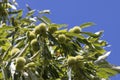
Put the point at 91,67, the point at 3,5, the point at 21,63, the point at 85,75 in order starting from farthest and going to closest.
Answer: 1. the point at 3,5
2. the point at 91,67
3. the point at 85,75
4. the point at 21,63

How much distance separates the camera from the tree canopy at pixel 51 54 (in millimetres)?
2521

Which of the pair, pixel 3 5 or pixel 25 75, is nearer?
pixel 25 75

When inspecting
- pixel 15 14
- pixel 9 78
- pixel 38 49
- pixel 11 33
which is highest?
pixel 15 14

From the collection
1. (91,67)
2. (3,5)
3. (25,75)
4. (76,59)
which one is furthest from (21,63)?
(3,5)

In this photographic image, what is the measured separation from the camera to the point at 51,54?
2.85m

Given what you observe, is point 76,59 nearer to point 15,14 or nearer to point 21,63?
point 21,63

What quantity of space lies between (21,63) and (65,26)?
1.95 ft

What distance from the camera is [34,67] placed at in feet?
8.49

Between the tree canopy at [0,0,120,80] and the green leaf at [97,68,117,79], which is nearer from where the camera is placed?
the tree canopy at [0,0,120,80]

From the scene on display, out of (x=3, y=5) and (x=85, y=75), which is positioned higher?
(x=3, y=5)

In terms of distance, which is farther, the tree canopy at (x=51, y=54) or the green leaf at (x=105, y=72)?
the green leaf at (x=105, y=72)

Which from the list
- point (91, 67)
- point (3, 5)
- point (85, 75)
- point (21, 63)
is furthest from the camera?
point (3, 5)

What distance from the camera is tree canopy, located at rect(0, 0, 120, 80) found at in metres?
2.52

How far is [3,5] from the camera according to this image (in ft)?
12.1
